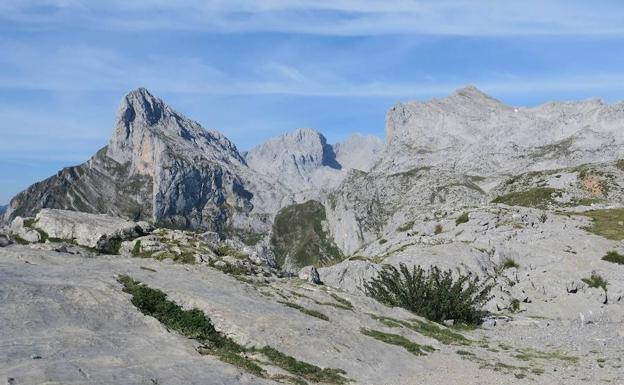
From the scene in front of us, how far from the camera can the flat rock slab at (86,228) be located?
46500 mm

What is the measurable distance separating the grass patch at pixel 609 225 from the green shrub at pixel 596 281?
1986 cm

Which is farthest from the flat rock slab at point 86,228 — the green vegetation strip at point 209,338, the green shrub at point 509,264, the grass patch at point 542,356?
the green shrub at point 509,264

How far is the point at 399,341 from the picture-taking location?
2991 centimetres

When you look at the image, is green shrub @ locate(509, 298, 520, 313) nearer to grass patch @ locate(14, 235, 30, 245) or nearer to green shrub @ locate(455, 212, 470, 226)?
green shrub @ locate(455, 212, 470, 226)

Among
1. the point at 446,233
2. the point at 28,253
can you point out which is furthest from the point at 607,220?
the point at 28,253

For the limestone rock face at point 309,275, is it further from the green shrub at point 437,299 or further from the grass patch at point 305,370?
the grass patch at point 305,370

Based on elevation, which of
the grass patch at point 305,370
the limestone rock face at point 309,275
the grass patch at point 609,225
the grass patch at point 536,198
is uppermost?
the grass patch at point 536,198

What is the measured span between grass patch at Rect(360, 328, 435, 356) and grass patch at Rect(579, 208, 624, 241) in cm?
5333

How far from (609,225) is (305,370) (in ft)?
250

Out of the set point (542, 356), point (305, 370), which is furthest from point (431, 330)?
point (305, 370)

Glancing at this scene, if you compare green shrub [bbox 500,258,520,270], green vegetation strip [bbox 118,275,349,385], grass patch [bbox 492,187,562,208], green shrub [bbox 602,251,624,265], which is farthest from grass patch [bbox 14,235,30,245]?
grass patch [bbox 492,187,562,208]

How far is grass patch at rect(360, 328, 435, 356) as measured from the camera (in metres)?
28.8

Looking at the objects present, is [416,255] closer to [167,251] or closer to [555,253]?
[555,253]

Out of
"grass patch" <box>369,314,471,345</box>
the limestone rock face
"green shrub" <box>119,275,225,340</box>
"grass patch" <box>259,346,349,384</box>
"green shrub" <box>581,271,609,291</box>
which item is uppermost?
"green shrub" <box>581,271,609,291</box>
